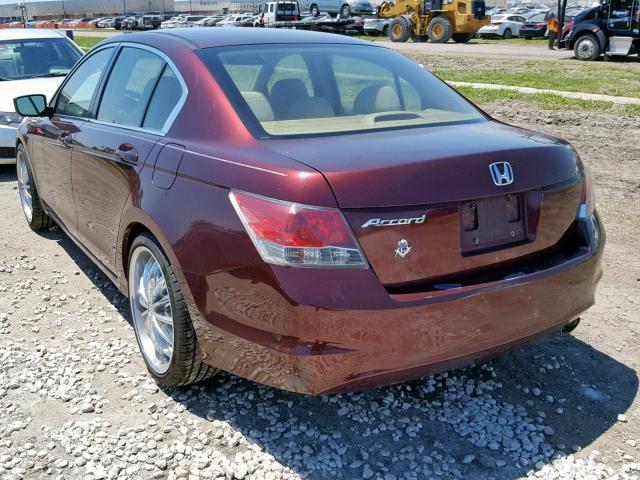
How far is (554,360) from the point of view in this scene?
3.65 metres

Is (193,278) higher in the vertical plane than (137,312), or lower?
higher

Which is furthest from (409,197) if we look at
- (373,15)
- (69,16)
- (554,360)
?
(69,16)

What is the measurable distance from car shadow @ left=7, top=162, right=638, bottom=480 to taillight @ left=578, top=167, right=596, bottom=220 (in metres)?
0.90

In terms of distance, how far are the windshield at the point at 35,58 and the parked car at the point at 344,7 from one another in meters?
46.9

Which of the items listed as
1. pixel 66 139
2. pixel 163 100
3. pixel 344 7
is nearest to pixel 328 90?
pixel 163 100

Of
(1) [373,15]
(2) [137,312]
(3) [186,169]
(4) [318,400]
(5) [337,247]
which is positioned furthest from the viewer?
(1) [373,15]

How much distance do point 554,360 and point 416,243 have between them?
5.10ft

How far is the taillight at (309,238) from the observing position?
2461mm

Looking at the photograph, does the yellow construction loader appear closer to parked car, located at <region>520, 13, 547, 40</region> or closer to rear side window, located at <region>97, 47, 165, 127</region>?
parked car, located at <region>520, 13, 547, 40</region>

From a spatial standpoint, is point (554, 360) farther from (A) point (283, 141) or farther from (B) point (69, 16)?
(B) point (69, 16)

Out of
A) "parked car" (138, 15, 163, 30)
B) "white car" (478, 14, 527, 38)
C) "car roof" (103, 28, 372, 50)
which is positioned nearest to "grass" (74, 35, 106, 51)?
"white car" (478, 14, 527, 38)

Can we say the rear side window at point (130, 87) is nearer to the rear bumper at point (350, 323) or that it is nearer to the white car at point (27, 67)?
the rear bumper at point (350, 323)

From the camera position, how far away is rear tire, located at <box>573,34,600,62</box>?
2175 cm

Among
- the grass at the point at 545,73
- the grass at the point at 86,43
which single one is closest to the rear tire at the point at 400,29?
the grass at the point at 545,73
